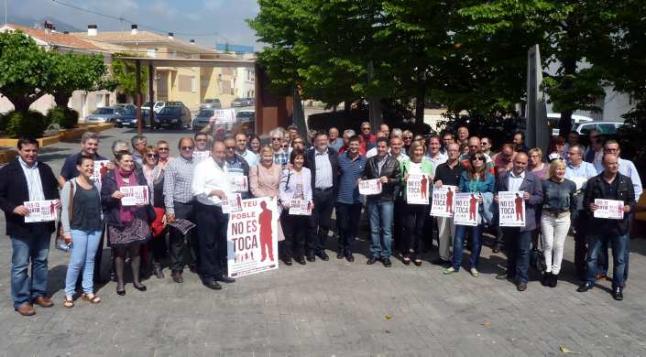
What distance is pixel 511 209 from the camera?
27.2ft

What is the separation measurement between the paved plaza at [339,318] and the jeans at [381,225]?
0.39m

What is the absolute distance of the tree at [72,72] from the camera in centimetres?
2484

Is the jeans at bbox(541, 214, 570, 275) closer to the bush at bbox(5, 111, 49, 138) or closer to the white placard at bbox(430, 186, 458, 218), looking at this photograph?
the white placard at bbox(430, 186, 458, 218)

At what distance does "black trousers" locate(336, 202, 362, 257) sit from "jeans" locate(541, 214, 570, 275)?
8.77 feet

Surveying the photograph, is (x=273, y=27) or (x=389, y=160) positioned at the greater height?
(x=273, y=27)

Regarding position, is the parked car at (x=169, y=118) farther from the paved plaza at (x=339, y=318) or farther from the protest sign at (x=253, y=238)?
the protest sign at (x=253, y=238)

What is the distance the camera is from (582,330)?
22.5 feet

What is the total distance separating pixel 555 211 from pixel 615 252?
0.85 meters

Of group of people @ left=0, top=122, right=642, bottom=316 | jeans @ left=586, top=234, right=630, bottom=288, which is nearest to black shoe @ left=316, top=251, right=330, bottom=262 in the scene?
group of people @ left=0, top=122, right=642, bottom=316

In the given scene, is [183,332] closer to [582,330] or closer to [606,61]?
[582,330]

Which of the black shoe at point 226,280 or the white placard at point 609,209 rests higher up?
the white placard at point 609,209

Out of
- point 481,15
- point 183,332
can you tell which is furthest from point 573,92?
point 183,332

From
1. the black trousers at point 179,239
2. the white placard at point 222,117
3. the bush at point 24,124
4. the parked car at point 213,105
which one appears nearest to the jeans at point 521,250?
the black trousers at point 179,239

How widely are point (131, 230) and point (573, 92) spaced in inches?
362
